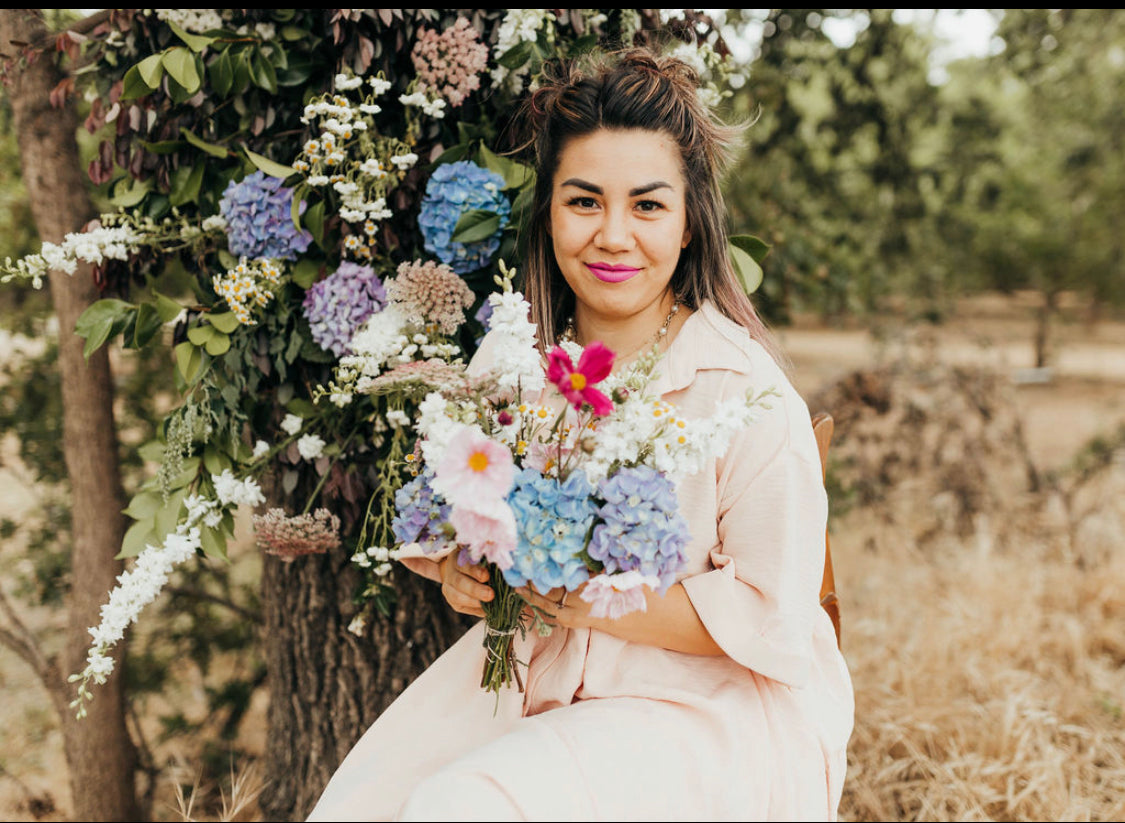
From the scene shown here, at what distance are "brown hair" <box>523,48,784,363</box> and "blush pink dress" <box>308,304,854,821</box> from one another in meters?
0.20

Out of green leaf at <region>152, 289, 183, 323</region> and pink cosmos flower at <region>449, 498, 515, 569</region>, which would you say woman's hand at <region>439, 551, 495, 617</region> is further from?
green leaf at <region>152, 289, 183, 323</region>

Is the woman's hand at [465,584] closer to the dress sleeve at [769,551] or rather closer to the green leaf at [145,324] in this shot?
the dress sleeve at [769,551]

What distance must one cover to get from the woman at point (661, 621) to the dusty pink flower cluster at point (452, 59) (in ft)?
0.69

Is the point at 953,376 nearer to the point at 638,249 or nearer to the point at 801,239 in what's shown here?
the point at 801,239

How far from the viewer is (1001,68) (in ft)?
17.1

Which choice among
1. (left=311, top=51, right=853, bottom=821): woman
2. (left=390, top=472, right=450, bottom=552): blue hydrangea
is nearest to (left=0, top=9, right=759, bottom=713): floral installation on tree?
(left=311, top=51, right=853, bottom=821): woman

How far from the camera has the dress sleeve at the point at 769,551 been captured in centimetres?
165

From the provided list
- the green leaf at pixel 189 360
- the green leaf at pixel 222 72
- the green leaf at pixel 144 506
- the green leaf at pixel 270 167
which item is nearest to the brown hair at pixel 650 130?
the green leaf at pixel 270 167

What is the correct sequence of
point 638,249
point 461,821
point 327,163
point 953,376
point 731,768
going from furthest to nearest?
point 953,376 < point 327,163 < point 638,249 < point 731,768 < point 461,821

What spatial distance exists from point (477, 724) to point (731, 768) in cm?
53

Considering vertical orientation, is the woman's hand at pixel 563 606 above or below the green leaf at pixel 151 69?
below

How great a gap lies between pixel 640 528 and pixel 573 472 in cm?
15

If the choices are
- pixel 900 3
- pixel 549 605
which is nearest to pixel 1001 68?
pixel 900 3

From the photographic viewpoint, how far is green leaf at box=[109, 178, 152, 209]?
2.30 meters
